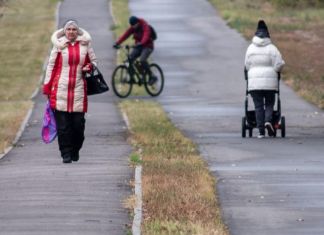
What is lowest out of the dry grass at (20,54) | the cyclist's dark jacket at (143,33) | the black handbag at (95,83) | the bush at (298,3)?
the bush at (298,3)

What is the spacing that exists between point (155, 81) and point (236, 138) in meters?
10.3

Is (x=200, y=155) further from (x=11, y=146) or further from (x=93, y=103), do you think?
(x=93, y=103)

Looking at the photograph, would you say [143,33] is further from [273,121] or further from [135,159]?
[135,159]

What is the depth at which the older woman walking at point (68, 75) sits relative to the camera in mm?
14000

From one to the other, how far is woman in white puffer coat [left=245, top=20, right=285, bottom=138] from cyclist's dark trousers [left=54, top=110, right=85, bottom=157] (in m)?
5.18

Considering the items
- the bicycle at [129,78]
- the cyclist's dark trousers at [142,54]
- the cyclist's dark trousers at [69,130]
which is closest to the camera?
the cyclist's dark trousers at [69,130]

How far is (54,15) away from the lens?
180 ft

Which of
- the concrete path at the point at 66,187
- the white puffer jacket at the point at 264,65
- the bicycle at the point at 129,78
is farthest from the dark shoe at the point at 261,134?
the bicycle at the point at 129,78

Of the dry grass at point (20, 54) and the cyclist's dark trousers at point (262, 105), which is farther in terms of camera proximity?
the dry grass at point (20, 54)

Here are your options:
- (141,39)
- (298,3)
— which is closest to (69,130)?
(141,39)

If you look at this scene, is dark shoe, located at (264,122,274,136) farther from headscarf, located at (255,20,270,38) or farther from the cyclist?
the cyclist

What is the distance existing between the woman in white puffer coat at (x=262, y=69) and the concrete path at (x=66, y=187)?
219cm

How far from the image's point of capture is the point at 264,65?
63.1 feet

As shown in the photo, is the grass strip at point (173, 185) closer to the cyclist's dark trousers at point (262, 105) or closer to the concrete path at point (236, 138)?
the concrete path at point (236, 138)
